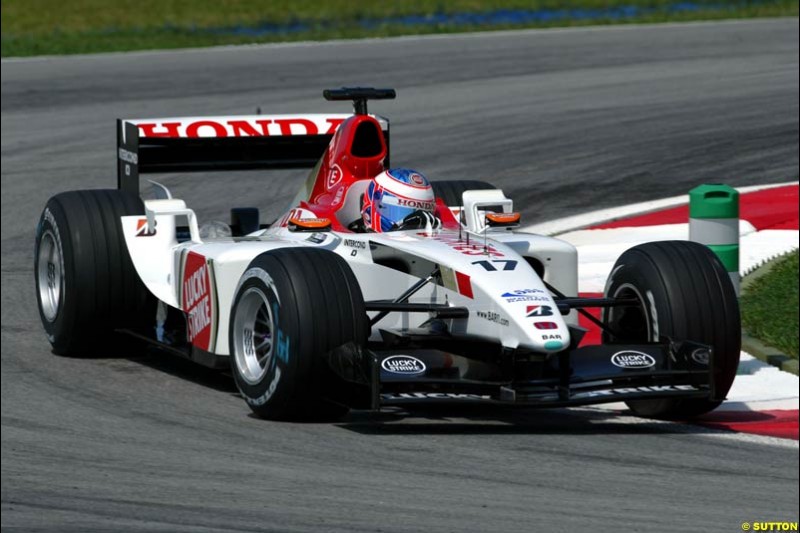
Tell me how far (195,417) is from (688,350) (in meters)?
2.65

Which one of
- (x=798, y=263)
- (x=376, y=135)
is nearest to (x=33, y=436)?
(x=376, y=135)

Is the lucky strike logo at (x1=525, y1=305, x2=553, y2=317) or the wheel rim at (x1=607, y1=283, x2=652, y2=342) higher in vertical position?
the lucky strike logo at (x1=525, y1=305, x2=553, y2=317)

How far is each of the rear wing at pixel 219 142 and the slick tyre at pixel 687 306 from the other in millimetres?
2797

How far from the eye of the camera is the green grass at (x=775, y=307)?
1088cm

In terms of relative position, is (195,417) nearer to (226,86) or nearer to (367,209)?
(367,209)

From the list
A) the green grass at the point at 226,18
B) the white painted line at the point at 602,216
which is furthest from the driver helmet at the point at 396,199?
the green grass at the point at 226,18

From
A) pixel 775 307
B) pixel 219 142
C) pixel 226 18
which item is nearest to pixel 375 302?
pixel 219 142

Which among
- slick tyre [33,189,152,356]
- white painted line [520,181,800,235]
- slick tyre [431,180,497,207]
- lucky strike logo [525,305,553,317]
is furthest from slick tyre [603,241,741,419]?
white painted line [520,181,800,235]

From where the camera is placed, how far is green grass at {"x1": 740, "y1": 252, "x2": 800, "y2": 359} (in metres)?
10.9

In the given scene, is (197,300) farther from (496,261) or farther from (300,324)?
(496,261)

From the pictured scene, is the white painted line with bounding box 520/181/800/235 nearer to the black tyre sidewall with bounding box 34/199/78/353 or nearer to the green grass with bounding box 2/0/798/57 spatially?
the black tyre sidewall with bounding box 34/199/78/353

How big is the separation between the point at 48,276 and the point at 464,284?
359 centimetres

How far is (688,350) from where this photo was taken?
8961 mm

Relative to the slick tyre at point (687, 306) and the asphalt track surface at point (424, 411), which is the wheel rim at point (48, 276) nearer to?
the asphalt track surface at point (424, 411)
